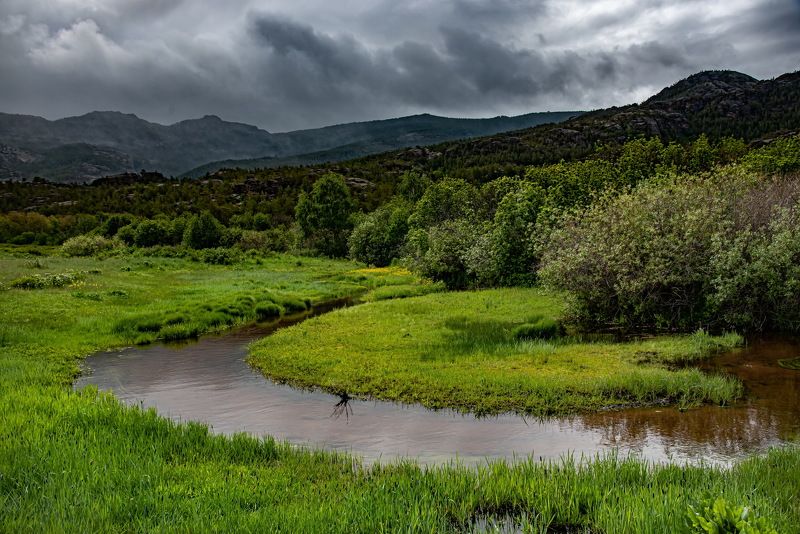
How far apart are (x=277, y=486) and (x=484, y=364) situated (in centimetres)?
1099

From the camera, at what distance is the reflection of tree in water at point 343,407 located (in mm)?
15203

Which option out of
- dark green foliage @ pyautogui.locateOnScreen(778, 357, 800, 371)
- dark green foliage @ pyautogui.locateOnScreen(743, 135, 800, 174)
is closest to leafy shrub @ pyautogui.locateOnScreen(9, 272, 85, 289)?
dark green foliage @ pyautogui.locateOnScreen(778, 357, 800, 371)

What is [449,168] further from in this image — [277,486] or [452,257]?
[277,486]

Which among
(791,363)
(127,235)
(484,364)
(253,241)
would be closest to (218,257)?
(253,241)

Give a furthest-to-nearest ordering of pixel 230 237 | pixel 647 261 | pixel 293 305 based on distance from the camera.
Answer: pixel 230 237
pixel 293 305
pixel 647 261

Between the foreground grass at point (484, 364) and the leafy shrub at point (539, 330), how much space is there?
1.77 feet

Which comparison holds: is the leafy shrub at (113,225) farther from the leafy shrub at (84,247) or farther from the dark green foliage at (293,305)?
the dark green foliage at (293,305)

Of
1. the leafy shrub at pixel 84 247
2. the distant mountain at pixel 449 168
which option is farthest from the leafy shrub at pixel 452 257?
the distant mountain at pixel 449 168

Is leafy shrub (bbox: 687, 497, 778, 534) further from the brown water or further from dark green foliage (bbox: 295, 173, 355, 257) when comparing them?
dark green foliage (bbox: 295, 173, 355, 257)

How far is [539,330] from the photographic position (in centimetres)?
2450

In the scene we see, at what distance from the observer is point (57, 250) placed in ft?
287

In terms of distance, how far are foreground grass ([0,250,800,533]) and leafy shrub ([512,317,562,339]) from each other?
539 inches

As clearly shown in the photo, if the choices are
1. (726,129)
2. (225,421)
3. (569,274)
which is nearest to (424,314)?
(569,274)

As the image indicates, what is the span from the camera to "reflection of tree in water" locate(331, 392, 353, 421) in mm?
15203
